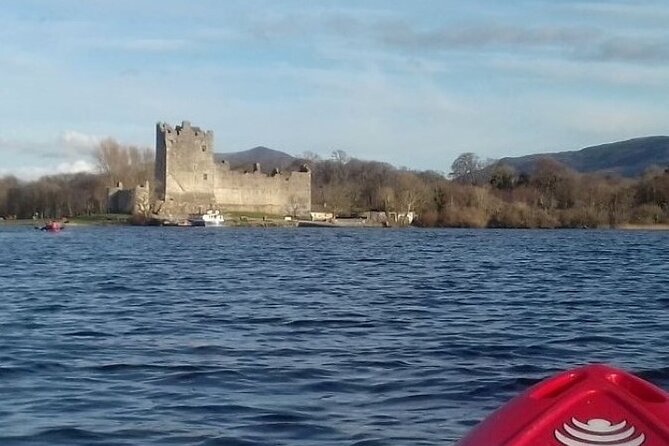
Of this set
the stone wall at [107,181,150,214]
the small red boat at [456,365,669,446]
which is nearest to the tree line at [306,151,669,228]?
the stone wall at [107,181,150,214]

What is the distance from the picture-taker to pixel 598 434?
12.3 feet

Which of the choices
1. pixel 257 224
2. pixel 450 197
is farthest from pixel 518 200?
pixel 257 224

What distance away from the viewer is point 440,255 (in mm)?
34531

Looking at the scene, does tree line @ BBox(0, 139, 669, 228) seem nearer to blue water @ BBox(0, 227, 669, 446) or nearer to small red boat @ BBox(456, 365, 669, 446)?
blue water @ BBox(0, 227, 669, 446)

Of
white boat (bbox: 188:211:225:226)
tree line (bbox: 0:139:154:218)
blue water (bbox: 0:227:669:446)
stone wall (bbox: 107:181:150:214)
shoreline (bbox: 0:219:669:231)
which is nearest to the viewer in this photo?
blue water (bbox: 0:227:669:446)

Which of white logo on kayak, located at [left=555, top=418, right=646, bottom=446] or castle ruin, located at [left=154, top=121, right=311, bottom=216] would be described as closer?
white logo on kayak, located at [left=555, top=418, right=646, bottom=446]

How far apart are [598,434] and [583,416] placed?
9 centimetres

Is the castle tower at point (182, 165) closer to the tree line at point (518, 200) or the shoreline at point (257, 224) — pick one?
the shoreline at point (257, 224)

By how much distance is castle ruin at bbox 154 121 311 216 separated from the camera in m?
82.3

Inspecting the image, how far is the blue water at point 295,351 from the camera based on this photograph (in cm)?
725

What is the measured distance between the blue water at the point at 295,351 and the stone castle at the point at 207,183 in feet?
197

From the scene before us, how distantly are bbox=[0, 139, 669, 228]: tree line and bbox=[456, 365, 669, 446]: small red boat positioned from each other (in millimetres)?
76339

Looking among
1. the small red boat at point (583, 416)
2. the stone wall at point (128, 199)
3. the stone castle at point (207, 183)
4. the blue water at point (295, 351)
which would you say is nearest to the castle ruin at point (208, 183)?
the stone castle at point (207, 183)

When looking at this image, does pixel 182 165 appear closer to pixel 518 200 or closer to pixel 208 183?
pixel 208 183
